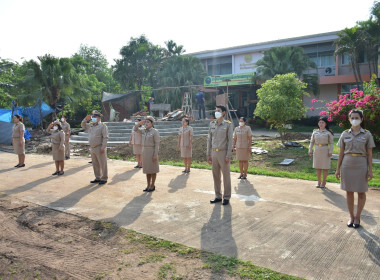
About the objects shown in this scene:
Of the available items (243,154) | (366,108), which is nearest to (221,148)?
(243,154)

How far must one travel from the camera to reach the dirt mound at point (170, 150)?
1302 centimetres

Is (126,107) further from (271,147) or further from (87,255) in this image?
(87,255)

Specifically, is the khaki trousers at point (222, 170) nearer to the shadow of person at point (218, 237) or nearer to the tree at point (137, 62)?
the shadow of person at point (218, 237)

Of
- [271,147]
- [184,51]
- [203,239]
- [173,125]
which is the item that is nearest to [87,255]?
[203,239]

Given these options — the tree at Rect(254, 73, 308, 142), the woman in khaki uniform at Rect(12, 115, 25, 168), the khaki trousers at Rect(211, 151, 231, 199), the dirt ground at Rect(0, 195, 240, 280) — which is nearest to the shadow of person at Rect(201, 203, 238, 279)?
the dirt ground at Rect(0, 195, 240, 280)

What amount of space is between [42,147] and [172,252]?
1458 cm

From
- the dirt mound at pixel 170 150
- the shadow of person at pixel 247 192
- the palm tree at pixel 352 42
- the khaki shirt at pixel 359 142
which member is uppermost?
the palm tree at pixel 352 42

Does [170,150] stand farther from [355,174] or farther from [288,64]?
[288,64]

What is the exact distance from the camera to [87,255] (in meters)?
4.05

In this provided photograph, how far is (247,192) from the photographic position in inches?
285

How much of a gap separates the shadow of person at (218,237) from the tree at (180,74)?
2578 centimetres

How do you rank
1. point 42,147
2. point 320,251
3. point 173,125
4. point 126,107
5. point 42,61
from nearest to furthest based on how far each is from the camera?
1. point 320,251
2. point 42,147
3. point 173,125
4. point 42,61
5. point 126,107

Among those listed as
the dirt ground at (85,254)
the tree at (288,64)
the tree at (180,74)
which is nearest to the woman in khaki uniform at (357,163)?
the dirt ground at (85,254)

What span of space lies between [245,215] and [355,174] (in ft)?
6.03
